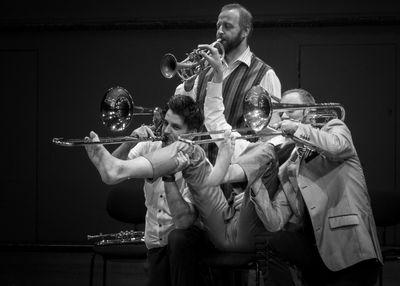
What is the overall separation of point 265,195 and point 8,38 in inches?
152

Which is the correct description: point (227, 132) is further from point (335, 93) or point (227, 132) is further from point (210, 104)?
point (335, 93)

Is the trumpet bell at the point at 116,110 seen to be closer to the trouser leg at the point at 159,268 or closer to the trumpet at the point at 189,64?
the trumpet at the point at 189,64

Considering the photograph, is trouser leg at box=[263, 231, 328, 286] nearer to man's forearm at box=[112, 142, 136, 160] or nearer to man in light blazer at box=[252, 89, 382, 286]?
man in light blazer at box=[252, 89, 382, 286]

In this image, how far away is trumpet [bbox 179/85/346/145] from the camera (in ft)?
11.7

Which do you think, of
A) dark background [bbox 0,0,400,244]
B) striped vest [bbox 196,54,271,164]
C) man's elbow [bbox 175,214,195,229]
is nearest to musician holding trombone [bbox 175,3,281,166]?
striped vest [bbox 196,54,271,164]

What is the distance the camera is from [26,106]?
21.4 feet

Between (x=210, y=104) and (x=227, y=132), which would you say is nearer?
(x=227, y=132)

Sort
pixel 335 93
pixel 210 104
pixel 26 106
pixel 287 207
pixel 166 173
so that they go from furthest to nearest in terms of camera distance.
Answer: pixel 26 106, pixel 335 93, pixel 210 104, pixel 287 207, pixel 166 173

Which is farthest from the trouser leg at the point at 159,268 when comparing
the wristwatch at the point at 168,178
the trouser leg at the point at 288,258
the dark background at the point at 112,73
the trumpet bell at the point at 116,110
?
the dark background at the point at 112,73

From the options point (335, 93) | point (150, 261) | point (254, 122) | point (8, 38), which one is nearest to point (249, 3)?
point (335, 93)

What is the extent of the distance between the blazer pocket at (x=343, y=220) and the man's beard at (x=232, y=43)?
4.20ft

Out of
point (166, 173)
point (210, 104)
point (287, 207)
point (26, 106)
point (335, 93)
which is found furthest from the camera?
point (26, 106)

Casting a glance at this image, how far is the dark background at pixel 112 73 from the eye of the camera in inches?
240

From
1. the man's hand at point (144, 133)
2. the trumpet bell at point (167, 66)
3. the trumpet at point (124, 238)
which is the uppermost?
the trumpet bell at point (167, 66)
